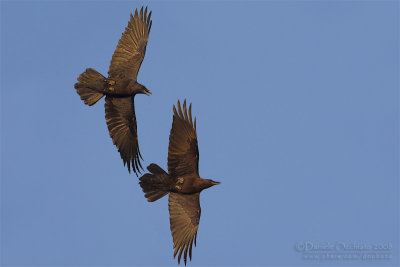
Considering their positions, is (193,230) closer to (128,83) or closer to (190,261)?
(190,261)

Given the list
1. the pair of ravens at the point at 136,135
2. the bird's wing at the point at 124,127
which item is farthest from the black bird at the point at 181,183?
the bird's wing at the point at 124,127

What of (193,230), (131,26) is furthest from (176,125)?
(131,26)

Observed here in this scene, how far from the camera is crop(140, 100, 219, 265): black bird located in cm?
1639

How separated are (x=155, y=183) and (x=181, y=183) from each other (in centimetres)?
54

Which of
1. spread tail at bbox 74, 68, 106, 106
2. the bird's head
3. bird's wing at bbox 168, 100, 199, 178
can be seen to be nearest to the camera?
bird's wing at bbox 168, 100, 199, 178

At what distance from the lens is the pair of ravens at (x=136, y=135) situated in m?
16.4

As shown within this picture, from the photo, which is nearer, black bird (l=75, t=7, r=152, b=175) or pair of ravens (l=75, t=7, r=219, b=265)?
pair of ravens (l=75, t=7, r=219, b=265)

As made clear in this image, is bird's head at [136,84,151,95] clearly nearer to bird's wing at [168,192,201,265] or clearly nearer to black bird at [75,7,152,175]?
black bird at [75,7,152,175]

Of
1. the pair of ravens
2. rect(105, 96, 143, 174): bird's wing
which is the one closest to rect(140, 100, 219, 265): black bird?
the pair of ravens

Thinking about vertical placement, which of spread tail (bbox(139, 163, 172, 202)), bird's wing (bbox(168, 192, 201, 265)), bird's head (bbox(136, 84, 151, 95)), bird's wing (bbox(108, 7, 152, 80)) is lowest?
bird's wing (bbox(168, 192, 201, 265))

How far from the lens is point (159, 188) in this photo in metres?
16.8

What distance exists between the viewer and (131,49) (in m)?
18.8

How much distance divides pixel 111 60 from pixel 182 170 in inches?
139

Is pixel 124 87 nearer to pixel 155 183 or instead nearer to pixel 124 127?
pixel 124 127
